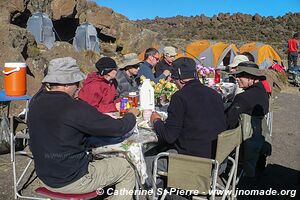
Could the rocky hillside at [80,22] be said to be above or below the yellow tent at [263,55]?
above

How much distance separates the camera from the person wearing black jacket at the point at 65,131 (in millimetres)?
2535

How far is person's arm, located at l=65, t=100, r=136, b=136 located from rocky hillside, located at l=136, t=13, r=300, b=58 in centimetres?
3841

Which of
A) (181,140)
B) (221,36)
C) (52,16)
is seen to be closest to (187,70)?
(181,140)

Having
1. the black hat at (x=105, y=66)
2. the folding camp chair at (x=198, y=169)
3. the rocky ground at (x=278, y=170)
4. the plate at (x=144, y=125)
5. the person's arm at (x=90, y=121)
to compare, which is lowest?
the rocky ground at (x=278, y=170)

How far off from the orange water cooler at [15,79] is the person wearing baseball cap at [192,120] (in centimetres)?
243

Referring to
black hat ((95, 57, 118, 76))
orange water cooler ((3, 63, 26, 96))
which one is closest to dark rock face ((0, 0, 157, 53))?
orange water cooler ((3, 63, 26, 96))

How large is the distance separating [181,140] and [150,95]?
31.4 inches

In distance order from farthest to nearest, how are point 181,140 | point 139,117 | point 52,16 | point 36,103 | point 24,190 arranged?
point 52,16 < point 24,190 < point 139,117 < point 181,140 < point 36,103

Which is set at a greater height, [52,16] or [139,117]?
[52,16]

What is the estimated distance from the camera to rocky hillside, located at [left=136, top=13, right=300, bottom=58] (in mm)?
47438

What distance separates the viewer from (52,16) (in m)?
16.3

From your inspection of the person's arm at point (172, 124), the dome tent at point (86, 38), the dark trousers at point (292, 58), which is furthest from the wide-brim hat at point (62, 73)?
the dark trousers at point (292, 58)

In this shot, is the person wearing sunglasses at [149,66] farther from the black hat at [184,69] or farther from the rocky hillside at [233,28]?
the rocky hillside at [233,28]

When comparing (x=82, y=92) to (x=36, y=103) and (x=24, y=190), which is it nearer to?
(x=24, y=190)
